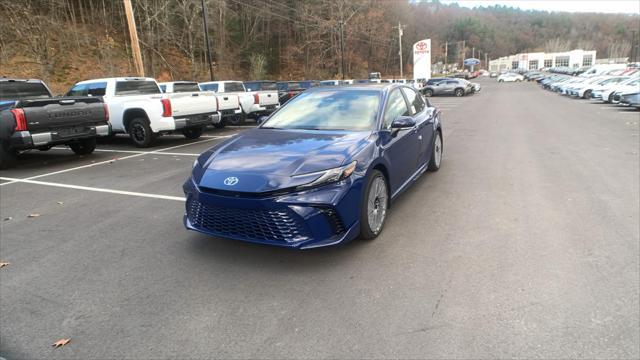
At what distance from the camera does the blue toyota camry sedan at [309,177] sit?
3506 millimetres

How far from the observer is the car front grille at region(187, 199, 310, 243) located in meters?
3.49

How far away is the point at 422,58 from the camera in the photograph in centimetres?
5197

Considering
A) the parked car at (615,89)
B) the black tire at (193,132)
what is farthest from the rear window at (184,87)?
the parked car at (615,89)

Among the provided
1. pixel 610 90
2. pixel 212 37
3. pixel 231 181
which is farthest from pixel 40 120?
pixel 212 37

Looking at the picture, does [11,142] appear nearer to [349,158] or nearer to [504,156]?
[349,158]

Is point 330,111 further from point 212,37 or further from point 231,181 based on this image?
point 212,37

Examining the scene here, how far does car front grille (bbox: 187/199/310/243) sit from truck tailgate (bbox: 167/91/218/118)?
24.6 feet

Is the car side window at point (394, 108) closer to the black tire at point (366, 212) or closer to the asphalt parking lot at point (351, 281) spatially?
the black tire at point (366, 212)

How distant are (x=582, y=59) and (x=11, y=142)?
163 meters

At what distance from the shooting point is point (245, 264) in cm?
380

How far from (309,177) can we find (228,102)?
408 inches

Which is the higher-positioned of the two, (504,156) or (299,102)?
(299,102)

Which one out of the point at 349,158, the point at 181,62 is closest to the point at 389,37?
the point at 181,62

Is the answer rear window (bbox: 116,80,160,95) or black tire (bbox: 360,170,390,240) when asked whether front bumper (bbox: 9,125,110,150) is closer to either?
rear window (bbox: 116,80,160,95)
